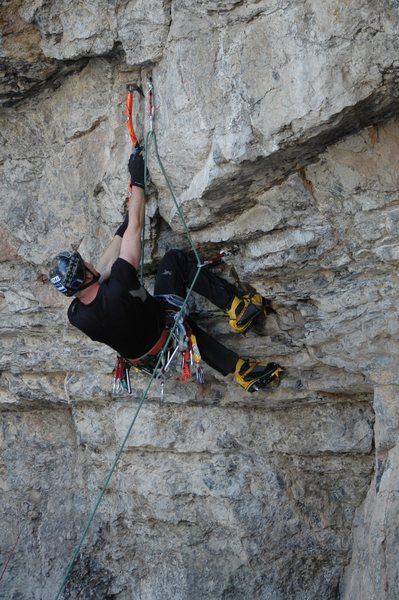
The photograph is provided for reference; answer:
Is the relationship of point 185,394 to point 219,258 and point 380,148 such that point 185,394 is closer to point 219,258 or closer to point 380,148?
point 219,258

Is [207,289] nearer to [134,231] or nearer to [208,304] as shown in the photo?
[208,304]

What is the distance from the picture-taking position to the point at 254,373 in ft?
19.6

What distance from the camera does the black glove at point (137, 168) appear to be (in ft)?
17.9

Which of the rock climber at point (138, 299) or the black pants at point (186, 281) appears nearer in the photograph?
the rock climber at point (138, 299)

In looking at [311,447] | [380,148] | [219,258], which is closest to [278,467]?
[311,447]

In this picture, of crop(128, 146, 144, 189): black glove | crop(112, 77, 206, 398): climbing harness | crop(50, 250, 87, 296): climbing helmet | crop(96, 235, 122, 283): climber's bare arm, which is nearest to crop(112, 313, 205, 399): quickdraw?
crop(112, 77, 206, 398): climbing harness

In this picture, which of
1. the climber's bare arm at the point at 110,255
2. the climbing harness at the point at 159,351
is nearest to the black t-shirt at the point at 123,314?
the climbing harness at the point at 159,351

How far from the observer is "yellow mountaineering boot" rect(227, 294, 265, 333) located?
224 inches

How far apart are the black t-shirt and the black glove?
1.67 feet

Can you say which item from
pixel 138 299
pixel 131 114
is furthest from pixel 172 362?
pixel 131 114

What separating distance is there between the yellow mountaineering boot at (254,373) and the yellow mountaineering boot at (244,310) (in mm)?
326

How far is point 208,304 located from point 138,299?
767 millimetres

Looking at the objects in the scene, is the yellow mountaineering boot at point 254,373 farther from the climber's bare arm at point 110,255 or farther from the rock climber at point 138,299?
the climber's bare arm at point 110,255

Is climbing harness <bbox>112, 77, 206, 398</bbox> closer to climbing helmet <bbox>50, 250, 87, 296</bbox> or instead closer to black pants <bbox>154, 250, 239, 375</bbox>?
black pants <bbox>154, 250, 239, 375</bbox>
